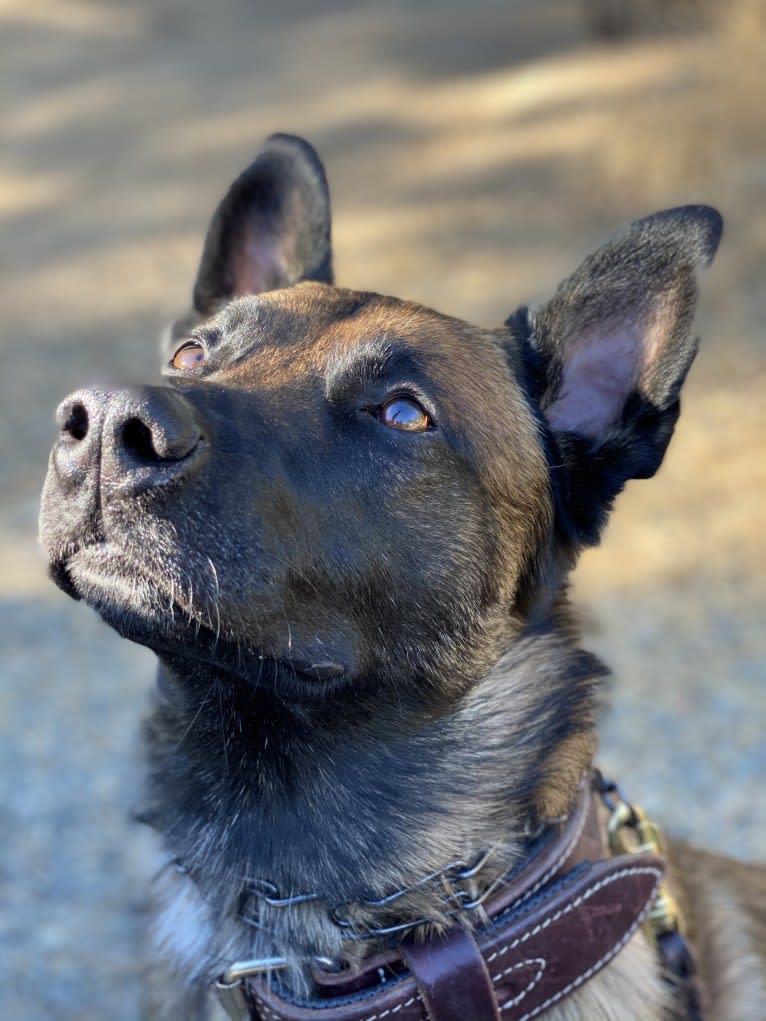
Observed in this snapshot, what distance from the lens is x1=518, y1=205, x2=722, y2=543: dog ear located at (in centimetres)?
269

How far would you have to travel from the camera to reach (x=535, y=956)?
8.19 feet

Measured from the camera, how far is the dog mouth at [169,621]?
2275 mm

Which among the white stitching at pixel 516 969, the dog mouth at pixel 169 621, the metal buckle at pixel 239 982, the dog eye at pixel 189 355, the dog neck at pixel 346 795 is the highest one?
the dog eye at pixel 189 355

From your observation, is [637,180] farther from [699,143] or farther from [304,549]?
[304,549]

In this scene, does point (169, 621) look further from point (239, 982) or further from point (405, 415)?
point (239, 982)

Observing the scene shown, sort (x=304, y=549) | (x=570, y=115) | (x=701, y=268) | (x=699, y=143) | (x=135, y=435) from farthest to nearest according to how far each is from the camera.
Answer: (x=570, y=115) → (x=699, y=143) → (x=701, y=268) → (x=304, y=549) → (x=135, y=435)

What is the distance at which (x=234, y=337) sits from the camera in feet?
9.41

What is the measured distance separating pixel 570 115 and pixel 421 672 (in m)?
9.93

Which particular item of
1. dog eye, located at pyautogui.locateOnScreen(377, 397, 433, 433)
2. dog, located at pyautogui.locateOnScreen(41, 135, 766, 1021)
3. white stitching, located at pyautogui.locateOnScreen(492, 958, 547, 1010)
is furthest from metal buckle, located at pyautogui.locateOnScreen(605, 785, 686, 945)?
dog eye, located at pyautogui.locateOnScreen(377, 397, 433, 433)

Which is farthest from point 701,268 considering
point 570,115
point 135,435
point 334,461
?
point 570,115

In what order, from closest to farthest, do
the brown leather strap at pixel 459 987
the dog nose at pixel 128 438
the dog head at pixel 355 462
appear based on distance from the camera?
1. the dog nose at pixel 128 438
2. the dog head at pixel 355 462
3. the brown leather strap at pixel 459 987

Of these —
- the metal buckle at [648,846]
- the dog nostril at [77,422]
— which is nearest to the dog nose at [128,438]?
the dog nostril at [77,422]

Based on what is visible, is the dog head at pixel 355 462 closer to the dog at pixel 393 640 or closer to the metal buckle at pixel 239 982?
the dog at pixel 393 640

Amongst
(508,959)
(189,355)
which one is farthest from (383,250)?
(508,959)
